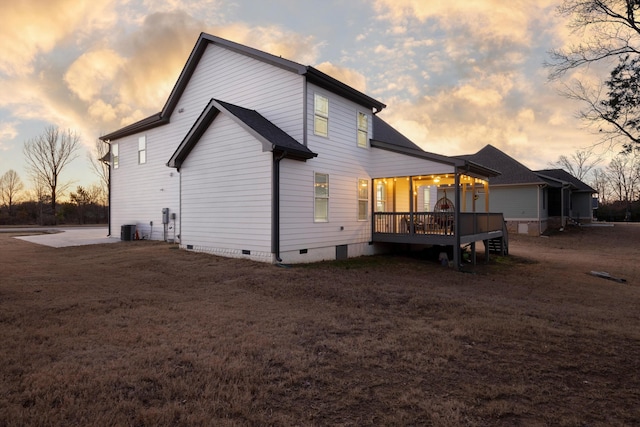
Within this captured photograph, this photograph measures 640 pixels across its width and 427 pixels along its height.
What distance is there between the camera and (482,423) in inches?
123

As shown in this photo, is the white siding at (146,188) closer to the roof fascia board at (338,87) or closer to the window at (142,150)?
the window at (142,150)

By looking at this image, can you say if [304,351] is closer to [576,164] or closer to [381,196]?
[381,196]

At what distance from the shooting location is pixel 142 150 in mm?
18922

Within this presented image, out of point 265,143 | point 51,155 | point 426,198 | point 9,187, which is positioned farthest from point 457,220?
point 9,187

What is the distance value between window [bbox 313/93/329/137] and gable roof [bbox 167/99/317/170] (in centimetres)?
117

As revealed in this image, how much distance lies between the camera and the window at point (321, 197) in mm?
12977

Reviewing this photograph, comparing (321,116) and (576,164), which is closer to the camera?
(321,116)

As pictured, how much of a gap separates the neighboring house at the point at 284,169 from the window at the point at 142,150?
2142 mm

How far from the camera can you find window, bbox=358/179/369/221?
15.0 m

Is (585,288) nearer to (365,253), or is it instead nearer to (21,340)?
(365,253)

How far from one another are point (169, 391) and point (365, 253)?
12210mm

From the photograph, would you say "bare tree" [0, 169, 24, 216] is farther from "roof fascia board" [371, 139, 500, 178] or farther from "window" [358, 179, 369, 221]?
"roof fascia board" [371, 139, 500, 178]

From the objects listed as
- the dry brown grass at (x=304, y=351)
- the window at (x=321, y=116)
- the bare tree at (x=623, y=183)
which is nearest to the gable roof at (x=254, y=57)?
the window at (x=321, y=116)

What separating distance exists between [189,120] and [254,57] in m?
4.79
